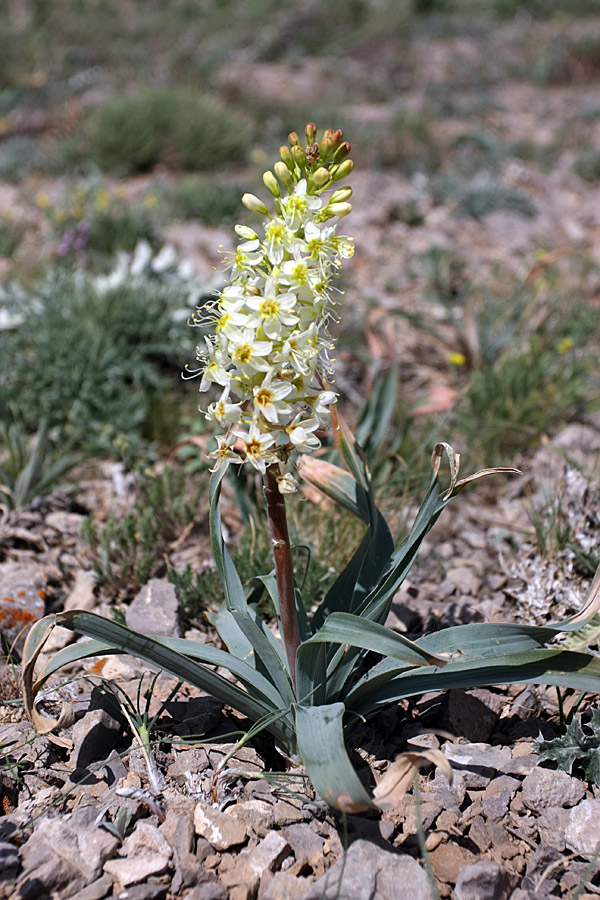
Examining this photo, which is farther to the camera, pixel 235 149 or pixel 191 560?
pixel 235 149

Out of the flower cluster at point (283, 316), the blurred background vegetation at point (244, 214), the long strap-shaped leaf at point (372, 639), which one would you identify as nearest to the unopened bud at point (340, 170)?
the flower cluster at point (283, 316)

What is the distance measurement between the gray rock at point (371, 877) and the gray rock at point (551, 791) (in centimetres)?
40

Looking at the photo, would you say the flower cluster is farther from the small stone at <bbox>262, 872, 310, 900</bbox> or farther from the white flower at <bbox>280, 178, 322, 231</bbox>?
the small stone at <bbox>262, 872, 310, 900</bbox>

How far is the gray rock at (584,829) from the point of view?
175 centimetres

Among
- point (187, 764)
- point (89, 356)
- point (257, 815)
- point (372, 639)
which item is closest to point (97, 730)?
point (187, 764)

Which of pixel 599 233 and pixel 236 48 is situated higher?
pixel 236 48

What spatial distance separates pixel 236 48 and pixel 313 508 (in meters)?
10.7

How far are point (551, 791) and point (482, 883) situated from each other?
0.37 metres

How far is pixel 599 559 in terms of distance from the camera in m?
2.49

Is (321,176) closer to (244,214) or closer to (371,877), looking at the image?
(371,877)

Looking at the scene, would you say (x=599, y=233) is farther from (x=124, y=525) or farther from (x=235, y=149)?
(x=124, y=525)

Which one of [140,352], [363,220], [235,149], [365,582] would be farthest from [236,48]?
[365,582]

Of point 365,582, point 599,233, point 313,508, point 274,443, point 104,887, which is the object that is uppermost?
point 274,443

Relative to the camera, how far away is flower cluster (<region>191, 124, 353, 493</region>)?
154 centimetres
